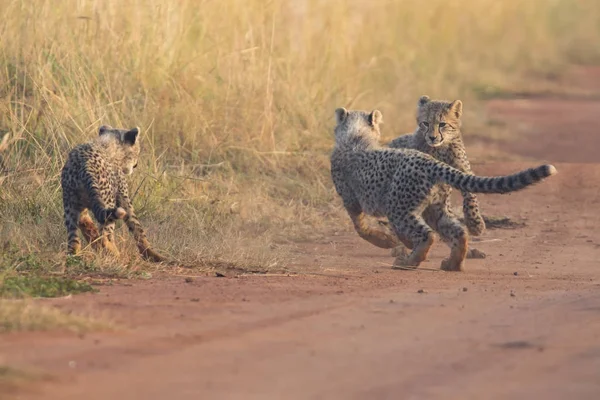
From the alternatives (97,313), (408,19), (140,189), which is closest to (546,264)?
(140,189)

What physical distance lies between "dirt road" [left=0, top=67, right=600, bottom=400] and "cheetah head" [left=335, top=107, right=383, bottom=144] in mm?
1403

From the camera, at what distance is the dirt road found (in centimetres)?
407

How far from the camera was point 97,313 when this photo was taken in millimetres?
5125

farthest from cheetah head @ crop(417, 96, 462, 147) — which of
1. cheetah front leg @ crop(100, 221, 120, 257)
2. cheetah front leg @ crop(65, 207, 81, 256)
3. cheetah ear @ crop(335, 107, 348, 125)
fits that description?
cheetah front leg @ crop(65, 207, 81, 256)

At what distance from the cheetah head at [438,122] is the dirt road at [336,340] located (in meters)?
1.18

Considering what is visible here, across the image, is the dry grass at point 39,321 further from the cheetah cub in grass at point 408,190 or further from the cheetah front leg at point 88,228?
the cheetah cub in grass at point 408,190

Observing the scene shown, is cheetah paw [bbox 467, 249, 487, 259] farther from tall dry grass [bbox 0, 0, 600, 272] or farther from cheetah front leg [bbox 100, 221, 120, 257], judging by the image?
cheetah front leg [bbox 100, 221, 120, 257]

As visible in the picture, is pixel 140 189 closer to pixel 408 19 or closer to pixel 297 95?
pixel 297 95

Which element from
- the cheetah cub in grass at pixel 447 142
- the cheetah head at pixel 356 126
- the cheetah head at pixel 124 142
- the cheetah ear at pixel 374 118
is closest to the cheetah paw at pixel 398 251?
the cheetah cub in grass at pixel 447 142

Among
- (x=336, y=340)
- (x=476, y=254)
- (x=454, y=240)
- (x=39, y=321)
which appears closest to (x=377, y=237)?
(x=476, y=254)

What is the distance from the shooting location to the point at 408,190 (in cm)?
769

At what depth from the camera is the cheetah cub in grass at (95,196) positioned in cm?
696

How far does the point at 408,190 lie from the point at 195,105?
3.02m

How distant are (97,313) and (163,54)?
18.3 ft
